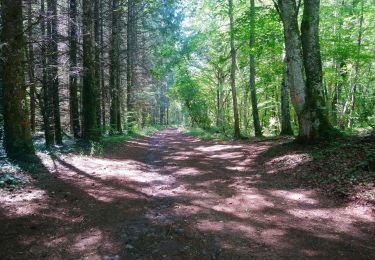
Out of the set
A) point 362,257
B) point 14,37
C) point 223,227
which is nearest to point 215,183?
point 223,227

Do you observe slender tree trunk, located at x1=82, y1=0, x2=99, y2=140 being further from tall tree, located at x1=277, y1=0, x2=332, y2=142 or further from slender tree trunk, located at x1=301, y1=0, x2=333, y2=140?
slender tree trunk, located at x1=301, y1=0, x2=333, y2=140

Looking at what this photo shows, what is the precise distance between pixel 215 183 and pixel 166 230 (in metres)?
3.66

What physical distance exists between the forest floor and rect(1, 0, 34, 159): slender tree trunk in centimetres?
Answer: 118

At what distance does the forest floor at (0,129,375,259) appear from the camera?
462cm

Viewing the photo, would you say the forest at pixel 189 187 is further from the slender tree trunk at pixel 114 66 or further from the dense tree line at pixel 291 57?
the slender tree trunk at pixel 114 66

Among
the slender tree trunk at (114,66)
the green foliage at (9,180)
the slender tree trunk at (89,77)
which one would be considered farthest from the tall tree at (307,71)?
the slender tree trunk at (114,66)

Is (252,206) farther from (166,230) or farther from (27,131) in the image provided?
(27,131)

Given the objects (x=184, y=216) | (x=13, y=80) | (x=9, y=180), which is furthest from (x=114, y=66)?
(x=184, y=216)

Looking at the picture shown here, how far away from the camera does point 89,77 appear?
637 inches

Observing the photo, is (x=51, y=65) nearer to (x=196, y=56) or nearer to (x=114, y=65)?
(x=114, y=65)

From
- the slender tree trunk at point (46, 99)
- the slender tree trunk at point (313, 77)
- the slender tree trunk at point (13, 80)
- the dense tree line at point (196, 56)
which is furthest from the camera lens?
the slender tree trunk at point (46, 99)

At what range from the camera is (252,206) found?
6660 millimetres

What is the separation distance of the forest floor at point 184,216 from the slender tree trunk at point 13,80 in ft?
3.86

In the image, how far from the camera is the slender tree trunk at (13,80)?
32.7 ft
